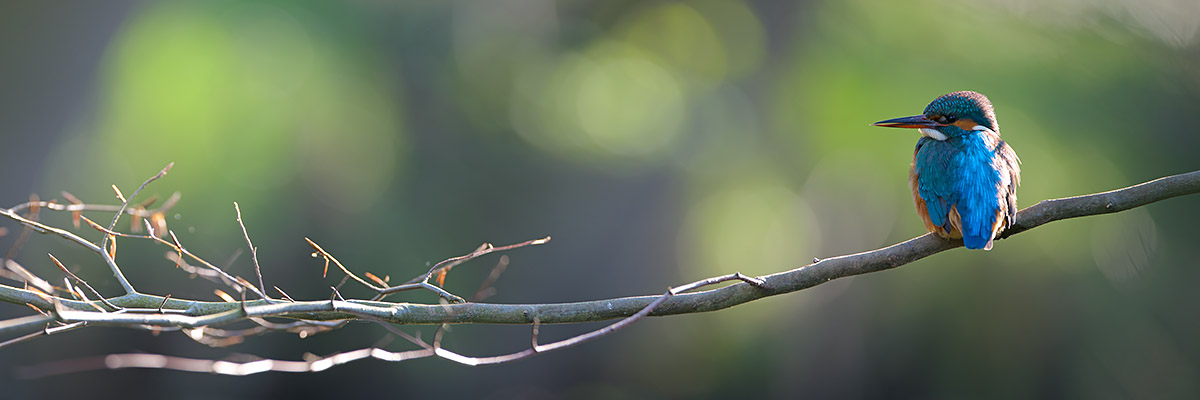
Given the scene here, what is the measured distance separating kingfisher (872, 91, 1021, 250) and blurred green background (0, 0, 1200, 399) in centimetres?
356

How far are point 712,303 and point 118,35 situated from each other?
6378 mm

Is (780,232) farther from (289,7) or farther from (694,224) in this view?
(289,7)

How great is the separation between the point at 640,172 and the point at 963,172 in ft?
15.4

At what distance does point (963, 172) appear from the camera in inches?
98.7

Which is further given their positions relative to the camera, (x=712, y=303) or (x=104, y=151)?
(x=104, y=151)

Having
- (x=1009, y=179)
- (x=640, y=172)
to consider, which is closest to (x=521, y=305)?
(x=1009, y=179)

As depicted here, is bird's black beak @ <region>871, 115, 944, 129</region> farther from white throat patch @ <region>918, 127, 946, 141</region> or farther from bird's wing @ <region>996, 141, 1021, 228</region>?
bird's wing @ <region>996, 141, 1021, 228</region>

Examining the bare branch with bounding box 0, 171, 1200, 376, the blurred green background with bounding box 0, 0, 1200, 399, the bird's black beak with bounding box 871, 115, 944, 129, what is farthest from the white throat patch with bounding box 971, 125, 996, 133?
the blurred green background with bounding box 0, 0, 1200, 399

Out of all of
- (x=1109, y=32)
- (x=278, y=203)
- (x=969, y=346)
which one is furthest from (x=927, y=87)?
(x=278, y=203)

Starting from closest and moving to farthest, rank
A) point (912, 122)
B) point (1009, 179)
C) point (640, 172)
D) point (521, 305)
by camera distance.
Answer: point (521, 305)
point (1009, 179)
point (912, 122)
point (640, 172)

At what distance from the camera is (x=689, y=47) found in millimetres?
7738

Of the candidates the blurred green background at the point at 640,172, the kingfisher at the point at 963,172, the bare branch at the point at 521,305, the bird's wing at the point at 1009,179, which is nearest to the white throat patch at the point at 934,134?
the kingfisher at the point at 963,172

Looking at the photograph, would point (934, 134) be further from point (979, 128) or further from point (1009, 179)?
point (1009, 179)

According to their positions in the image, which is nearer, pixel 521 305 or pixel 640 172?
pixel 521 305
